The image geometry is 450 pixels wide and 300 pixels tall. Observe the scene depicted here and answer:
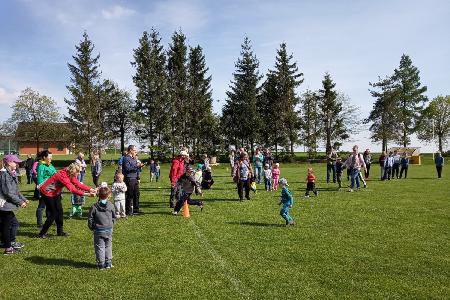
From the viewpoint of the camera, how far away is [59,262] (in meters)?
8.47

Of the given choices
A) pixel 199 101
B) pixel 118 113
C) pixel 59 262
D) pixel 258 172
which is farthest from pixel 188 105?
pixel 59 262

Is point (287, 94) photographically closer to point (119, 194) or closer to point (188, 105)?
point (188, 105)

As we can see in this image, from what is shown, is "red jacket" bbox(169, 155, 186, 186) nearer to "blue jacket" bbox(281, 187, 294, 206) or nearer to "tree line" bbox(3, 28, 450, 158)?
"blue jacket" bbox(281, 187, 294, 206)

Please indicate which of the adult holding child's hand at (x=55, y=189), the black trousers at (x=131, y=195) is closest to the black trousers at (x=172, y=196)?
the black trousers at (x=131, y=195)

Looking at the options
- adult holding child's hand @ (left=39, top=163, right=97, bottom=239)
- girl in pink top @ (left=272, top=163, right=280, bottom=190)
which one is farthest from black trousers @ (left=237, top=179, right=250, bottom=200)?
adult holding child's hand @ (left=39, top=163, right=97, bottom=239)

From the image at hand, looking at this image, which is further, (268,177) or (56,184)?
(268,177)

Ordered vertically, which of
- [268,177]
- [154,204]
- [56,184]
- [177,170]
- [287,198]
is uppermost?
[177,170]

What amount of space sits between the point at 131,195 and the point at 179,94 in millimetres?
48133

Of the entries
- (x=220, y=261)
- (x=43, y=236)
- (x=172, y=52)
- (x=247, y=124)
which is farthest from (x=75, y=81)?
(x=220, y=261)

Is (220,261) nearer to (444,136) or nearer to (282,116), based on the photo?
(282,116)

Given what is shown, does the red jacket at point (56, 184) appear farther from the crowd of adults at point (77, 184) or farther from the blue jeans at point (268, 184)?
the blue jeans at point (268, 184)

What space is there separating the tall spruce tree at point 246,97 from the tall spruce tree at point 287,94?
3.49 metres

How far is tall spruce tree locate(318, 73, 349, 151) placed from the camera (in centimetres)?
6669

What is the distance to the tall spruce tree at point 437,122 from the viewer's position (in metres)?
76.3
